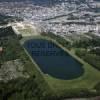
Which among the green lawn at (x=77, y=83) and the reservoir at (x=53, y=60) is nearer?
the green lawn at (x=77, y=83)

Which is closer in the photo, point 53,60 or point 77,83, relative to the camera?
point 77,83

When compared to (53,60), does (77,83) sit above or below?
above

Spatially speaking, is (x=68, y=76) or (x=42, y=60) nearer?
(x=68, y=76)

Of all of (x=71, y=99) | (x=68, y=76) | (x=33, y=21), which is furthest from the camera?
(x=33, y=21)

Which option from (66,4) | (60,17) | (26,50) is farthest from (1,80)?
(66,4)

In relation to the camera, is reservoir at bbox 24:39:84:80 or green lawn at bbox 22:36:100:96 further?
reservoir at bbox 24:39:84:80

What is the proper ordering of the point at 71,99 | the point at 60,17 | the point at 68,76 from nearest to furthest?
the point at 71,99
the point at 68,76
the point at 60,17

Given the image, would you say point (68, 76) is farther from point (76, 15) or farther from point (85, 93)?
point (76, 15)
